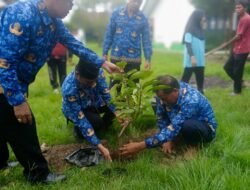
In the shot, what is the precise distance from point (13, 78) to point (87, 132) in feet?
4.32

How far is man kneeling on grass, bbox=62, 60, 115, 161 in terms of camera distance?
4.04m

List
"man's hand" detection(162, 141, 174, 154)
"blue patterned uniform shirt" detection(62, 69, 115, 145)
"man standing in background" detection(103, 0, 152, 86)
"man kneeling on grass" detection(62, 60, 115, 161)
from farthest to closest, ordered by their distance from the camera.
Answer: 1. "man standing in background" detection(103, 0, 152, 86)
2. "man's hand" detection(162, 141, 174, 154)
3. "blue patterned uniform shirt" detection(62, 69, 115, 145)
4. "man kneeling on grass" detection(62, 60, 115, 161)

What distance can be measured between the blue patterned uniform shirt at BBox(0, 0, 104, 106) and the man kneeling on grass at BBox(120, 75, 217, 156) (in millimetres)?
1090

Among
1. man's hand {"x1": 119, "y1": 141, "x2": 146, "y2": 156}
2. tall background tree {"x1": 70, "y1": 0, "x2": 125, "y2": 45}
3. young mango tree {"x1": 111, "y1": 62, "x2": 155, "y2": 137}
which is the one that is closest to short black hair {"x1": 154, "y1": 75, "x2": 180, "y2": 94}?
young mango tree {"x1": 111, "y1": 62, "x2": 155, "y2": 137}

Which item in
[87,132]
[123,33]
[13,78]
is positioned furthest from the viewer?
[123,33]

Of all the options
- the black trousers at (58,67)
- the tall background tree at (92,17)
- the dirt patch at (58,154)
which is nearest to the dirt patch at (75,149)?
the dirt patch at (58,154)

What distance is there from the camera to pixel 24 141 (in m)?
3.48

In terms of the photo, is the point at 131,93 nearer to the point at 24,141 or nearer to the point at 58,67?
the point at 24,141

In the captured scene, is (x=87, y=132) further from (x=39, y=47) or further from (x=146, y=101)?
(x=39, y=47)

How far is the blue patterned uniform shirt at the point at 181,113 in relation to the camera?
3.80 metres

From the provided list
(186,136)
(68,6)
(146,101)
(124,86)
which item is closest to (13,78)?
(68,6)

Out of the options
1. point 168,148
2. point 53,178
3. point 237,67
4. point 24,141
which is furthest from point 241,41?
point 24,141

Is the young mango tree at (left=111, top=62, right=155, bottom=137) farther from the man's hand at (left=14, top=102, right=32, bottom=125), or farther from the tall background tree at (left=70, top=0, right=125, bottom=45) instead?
the tall background tree at (left=70, top=0, right=125, bottom=45)

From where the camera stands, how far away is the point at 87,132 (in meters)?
4.13
